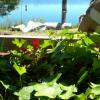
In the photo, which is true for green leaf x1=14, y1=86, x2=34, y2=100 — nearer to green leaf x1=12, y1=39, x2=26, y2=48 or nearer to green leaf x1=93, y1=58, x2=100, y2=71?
green leaf x1=93, y1=58, x2=100, y2=71

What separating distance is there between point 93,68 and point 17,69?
391mm

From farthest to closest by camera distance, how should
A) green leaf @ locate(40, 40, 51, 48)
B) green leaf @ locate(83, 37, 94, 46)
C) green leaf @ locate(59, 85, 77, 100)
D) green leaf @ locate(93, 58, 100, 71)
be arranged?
green leaf @ locate(40, 40, 51, 48) → green leaf @ locate(83, 37, 94, 46) → green leaf @ locate(93, 58, 100, 71) → green leaf @ locate(59, 85, 77, 100)

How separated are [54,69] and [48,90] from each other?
37 cm

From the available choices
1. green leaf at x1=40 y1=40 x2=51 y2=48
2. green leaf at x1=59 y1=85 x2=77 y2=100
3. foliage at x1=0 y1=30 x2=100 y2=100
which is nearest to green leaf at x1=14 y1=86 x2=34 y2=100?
foliage at x1=0 y1=30 x2=100 y2=100

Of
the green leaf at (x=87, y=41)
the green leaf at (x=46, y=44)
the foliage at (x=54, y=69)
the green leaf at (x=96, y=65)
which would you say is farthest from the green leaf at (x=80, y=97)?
the green leaf at (x=46, y=44)

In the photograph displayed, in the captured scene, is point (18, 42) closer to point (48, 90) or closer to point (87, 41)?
point (87, 41)

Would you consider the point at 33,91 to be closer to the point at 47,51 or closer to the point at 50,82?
the point at 50,82

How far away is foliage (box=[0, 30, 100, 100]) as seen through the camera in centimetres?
188

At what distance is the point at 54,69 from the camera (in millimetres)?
2209

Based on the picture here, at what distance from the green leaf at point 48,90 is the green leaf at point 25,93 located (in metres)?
0.03

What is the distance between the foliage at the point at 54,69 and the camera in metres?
1.88

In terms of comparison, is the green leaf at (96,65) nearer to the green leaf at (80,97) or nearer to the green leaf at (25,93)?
the green leaf at (80,97)

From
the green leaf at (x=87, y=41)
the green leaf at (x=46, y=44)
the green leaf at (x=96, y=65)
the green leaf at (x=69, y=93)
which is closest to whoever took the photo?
the green leaf at (x=69, y=93)

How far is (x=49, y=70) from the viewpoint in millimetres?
2172
